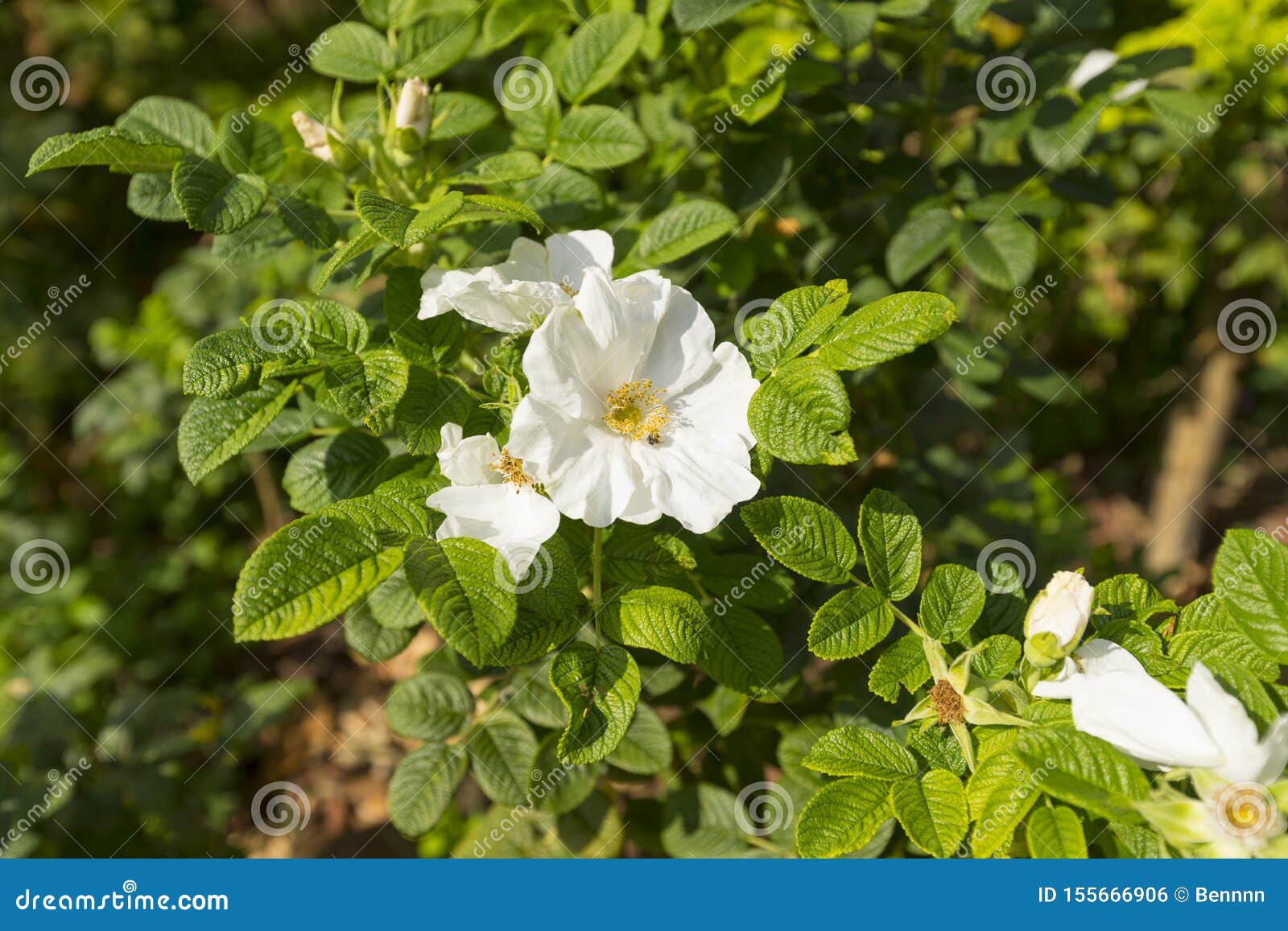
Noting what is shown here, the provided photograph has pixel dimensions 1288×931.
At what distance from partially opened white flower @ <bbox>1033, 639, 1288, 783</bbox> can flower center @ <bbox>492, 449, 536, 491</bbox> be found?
653mm

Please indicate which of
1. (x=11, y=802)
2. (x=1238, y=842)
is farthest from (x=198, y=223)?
(x=11, y=802)

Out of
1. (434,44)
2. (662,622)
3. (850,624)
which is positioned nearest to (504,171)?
(434,44)

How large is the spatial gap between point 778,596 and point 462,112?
910 millimetres

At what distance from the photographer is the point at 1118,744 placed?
1002mm

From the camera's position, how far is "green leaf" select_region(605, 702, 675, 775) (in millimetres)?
1646

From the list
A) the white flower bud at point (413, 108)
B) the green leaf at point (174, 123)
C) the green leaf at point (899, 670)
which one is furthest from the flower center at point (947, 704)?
the green leaf at point (174, 123)

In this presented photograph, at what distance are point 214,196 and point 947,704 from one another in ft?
3.74

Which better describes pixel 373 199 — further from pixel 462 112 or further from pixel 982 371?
pixel 982 371

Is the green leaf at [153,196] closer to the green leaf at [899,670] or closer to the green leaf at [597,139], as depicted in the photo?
the green leaf at [597,139]

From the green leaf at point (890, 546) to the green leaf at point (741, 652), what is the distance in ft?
0.55

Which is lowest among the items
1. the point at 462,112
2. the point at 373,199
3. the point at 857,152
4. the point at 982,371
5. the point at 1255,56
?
the point at 373,199

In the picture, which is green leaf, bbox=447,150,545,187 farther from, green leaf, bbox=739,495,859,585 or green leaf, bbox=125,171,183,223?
green leaf, bbox=739,495,859,585

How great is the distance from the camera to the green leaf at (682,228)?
145 centimetres

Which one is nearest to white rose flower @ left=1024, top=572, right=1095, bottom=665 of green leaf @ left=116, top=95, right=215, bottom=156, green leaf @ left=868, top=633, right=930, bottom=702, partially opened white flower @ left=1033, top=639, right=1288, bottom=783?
partially opened white flower @ left=1033, top=639, right=1288, bottom=783
